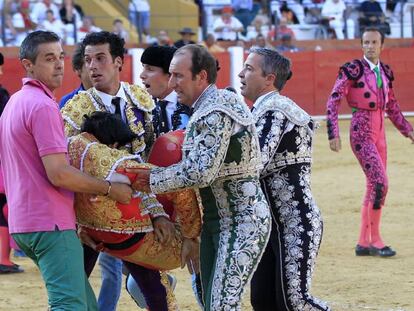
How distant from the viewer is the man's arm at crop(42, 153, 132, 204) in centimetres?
400

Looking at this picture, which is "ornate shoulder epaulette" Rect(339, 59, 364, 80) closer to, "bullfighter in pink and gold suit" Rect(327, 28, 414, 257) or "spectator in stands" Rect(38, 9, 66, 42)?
"bullfighter in pink and gold suit" Rect(327, 28, 414, 257)

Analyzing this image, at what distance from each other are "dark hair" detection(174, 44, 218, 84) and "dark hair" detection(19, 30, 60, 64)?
518 mm

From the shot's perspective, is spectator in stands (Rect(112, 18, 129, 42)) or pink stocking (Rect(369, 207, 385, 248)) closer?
pink stocking (Rect(369, 207, 385, 248))

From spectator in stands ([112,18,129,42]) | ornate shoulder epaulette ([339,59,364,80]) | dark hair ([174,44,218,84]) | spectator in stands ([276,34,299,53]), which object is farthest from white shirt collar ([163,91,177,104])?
spectator in stands ([276,34,299,53])

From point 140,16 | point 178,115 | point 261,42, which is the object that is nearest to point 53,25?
point 140,16

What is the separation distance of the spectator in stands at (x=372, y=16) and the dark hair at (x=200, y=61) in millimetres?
15785

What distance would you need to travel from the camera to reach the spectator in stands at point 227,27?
63.8ft

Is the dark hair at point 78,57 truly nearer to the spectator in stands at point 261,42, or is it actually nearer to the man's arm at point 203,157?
the man's arm at point 203,157

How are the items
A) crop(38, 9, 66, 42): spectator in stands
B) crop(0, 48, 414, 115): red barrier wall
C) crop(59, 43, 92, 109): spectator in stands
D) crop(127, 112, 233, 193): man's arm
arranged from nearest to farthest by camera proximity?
crop(127, 112, 233, 193): man's arm
crop(59, 43, 92, 109): spectator in stands
crop(38, 9, 66, 42): spectator in stands
crop(0, 48, 414, 115): red barrier wall

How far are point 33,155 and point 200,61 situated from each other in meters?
0.75

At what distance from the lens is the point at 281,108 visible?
15.3 feet

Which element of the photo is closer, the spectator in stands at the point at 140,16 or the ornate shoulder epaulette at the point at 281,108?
the ornate shoulder epaulette at the point at 281,108

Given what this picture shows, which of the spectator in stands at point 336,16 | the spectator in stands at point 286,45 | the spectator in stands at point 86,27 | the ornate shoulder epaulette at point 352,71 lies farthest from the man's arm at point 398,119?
the spectator in stands at point 336,16

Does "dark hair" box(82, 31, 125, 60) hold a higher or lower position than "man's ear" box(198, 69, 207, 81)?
higher
